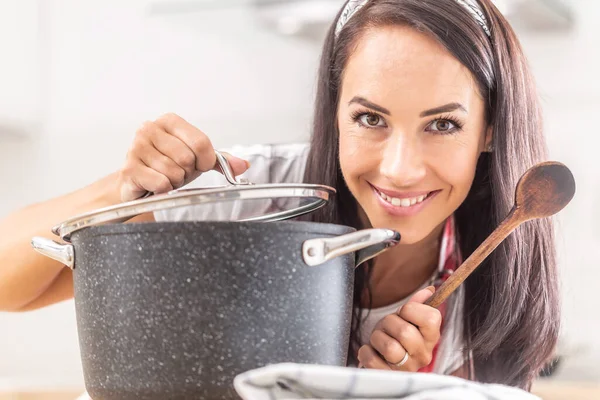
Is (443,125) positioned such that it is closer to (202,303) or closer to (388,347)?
(388,347)

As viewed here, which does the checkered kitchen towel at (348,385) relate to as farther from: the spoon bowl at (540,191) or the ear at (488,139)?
the ear at (488,139)

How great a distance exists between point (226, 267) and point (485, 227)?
63 cm

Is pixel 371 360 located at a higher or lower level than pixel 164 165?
lower

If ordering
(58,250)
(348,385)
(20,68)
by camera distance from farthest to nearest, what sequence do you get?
(20,68), (58,250), (348,385)

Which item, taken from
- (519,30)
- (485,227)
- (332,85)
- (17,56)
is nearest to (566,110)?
(519,30)

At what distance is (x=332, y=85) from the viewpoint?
1.04 meters

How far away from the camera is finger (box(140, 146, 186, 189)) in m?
0.81

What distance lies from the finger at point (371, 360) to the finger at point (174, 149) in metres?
0.27

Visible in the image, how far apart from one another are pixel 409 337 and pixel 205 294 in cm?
27

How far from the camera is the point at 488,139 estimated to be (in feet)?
3.25

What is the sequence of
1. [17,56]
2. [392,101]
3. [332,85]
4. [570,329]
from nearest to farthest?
[392,101] → [332,85] → [570,329] → [17,56]

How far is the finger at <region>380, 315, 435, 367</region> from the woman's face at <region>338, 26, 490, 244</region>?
18cm

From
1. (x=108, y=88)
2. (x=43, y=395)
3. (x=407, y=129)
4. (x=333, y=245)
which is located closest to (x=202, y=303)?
(x=333, y=245)

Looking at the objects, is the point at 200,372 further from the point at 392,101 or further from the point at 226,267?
the point at 392,101
